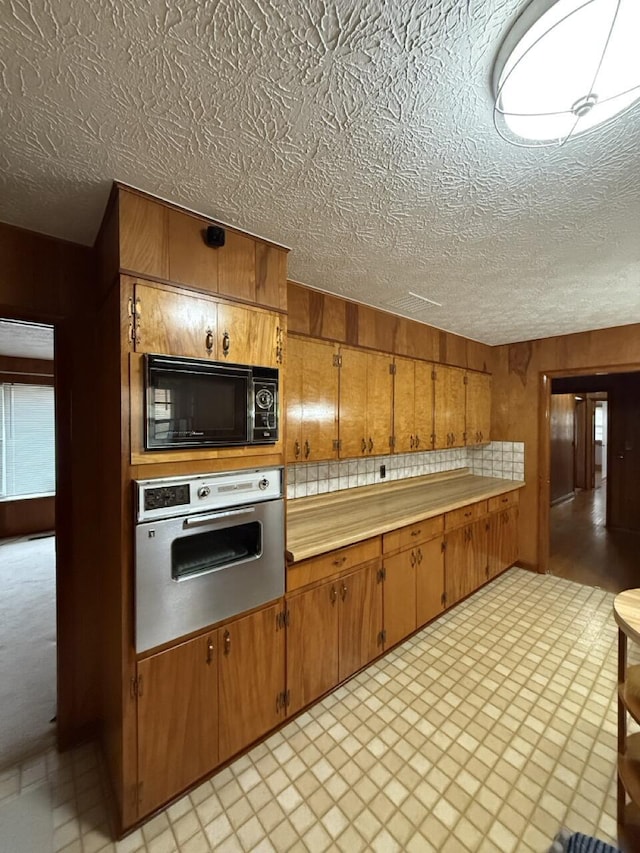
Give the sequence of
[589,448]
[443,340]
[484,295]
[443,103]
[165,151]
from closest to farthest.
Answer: [443,103] < [165,151] < [484,295] < [443,340] < [589,448]

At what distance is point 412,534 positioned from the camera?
2.63 meters

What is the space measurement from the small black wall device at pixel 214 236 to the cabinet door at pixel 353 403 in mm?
1267

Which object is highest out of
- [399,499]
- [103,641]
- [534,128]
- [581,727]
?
[534,128]

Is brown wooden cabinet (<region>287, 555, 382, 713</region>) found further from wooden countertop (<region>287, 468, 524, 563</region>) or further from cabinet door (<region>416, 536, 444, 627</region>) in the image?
Result: cabinet door (<region>416, 536, 444, 627</region>)

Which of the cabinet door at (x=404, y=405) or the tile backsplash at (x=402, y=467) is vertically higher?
the cabinet door at (x=404, y=405)

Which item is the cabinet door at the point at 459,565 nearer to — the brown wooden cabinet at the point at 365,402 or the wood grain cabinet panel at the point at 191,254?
the brown wooden cabinet at the point at 365,402

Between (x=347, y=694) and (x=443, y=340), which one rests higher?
(x=443, y=340)

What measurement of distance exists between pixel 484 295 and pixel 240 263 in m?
1.84

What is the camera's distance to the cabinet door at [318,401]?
2.44 meters

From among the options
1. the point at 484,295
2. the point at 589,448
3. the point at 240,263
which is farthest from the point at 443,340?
the point at 589,448

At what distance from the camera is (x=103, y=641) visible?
1864 millimetres

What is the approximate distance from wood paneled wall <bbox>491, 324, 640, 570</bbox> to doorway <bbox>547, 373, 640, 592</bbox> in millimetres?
276

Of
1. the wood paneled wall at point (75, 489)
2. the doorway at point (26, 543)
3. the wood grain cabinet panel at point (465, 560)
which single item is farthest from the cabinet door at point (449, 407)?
the doorway at point (26, 543)

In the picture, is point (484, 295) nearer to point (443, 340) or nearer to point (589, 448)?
point (443, 340)
